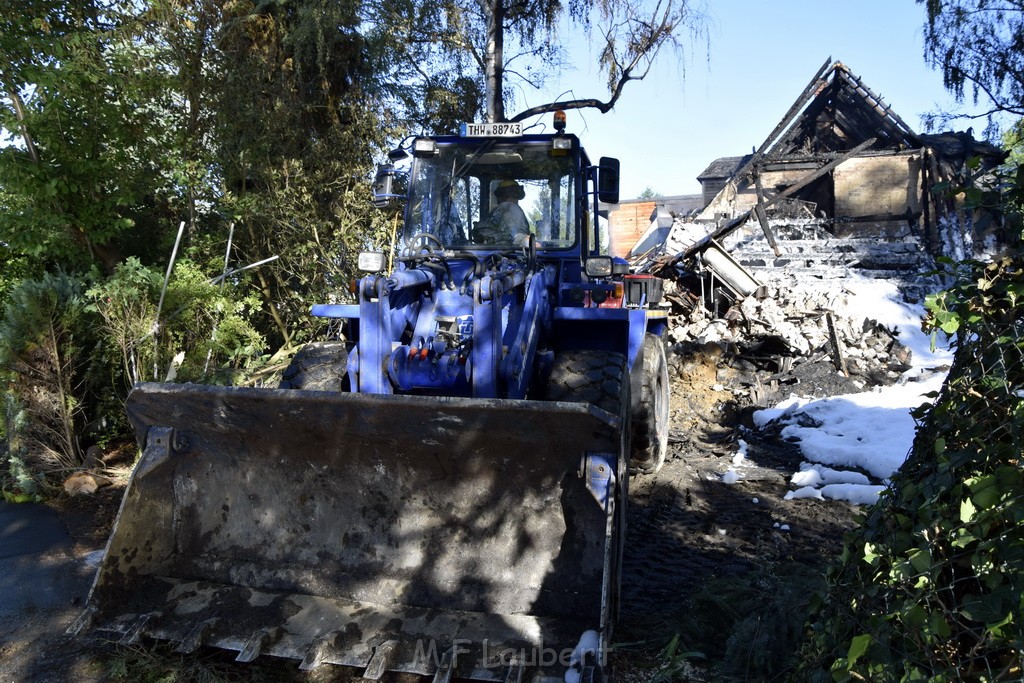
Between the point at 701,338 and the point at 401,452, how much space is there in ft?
26.9

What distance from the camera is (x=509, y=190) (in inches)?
236

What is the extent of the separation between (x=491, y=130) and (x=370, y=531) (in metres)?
3.29

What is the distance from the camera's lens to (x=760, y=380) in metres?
10.2

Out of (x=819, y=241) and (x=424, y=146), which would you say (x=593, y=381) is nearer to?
(x=424, y=146)

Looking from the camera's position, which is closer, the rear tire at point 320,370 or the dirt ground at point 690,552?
the dirt ground at point 690,552

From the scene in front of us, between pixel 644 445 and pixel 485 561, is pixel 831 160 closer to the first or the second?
pixel 644 445

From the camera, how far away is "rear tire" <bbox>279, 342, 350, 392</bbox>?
560 centimetres

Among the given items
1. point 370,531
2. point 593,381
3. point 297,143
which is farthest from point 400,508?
point 297,143

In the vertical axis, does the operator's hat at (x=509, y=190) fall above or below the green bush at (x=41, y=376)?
above

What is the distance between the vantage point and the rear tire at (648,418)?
6.56 metres

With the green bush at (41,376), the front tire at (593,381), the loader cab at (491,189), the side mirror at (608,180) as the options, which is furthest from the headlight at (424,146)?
the green bush at (41,376)

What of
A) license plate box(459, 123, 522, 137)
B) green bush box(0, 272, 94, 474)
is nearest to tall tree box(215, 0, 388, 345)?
green bush box(0, 272, 94, 474)

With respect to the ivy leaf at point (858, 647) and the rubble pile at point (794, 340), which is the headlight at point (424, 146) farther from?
the rubble pile at point (794, 340)

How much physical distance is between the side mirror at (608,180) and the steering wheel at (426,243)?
1334 millimetres
